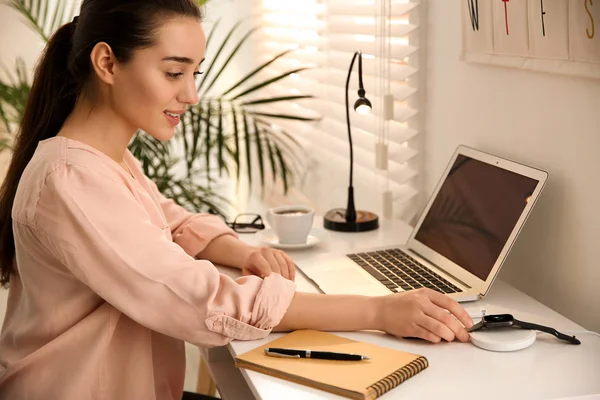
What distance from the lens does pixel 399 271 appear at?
54.2 inches

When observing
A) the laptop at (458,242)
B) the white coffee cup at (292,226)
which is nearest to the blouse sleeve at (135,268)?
the laptop at (458,242)

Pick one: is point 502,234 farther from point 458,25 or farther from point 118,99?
point 118,99

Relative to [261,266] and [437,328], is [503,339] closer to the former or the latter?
[437,328]

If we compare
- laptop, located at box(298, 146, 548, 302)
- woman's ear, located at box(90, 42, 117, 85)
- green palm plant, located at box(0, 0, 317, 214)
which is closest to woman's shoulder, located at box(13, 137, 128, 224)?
woman's ear, located at box(90, 42, 117, 85)

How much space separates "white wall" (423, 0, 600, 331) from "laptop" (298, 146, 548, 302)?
0.06 m

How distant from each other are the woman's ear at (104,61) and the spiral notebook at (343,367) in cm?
48

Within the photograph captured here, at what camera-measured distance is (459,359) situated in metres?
1.00

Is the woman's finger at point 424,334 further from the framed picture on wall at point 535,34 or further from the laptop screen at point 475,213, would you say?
the framed picture on wall at point 535,34

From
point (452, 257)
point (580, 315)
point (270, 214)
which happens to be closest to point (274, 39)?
point (270, 214)

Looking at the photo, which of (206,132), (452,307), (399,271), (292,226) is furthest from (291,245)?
(206,132)

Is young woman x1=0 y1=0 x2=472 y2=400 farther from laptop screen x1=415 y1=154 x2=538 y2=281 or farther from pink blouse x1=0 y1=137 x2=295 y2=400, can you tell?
laptop screen x1=415 y1=154 x2=538 y2=281

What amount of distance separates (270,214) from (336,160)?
2.30 ft

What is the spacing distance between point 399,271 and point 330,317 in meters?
0.31

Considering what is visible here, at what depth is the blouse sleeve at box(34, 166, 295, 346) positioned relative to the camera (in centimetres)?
103
